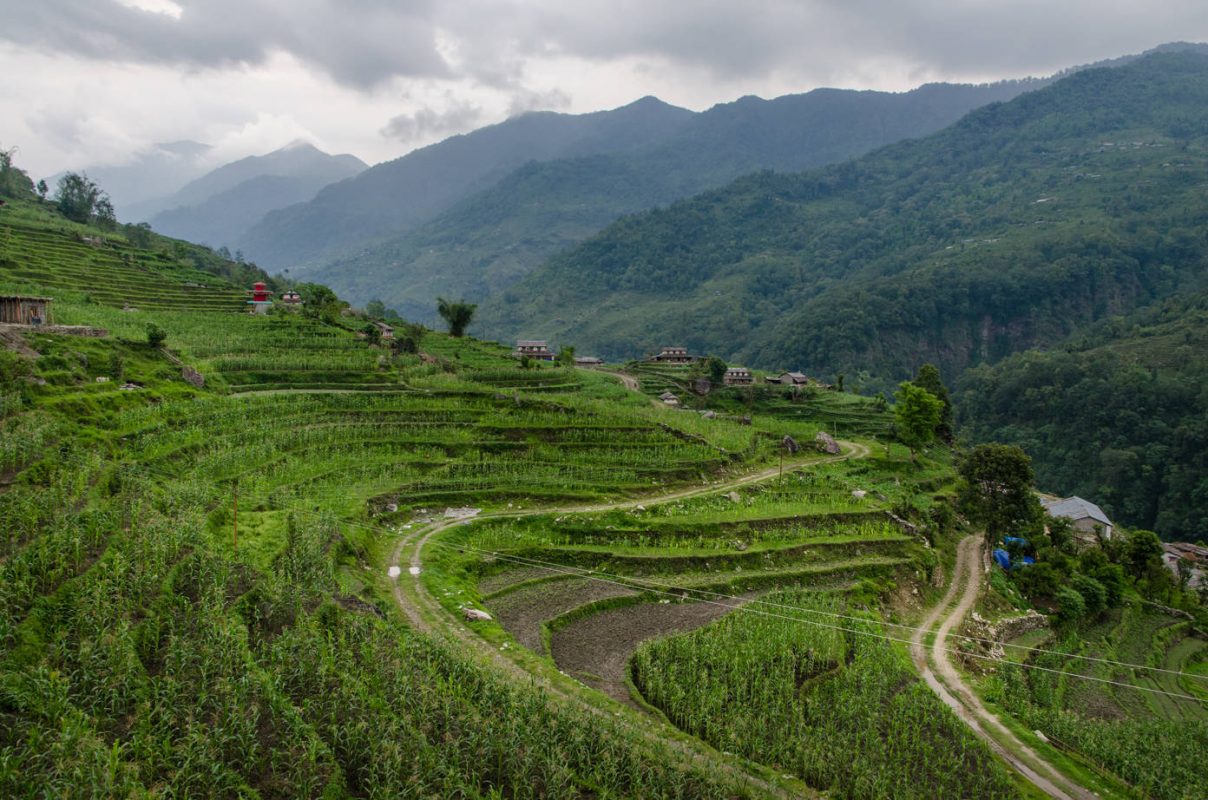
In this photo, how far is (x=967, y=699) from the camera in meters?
21.1

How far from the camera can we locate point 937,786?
15.9 metres

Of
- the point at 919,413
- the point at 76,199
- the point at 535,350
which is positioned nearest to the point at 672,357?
the point at 535,350

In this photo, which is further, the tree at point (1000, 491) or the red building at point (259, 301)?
the red building at point (259, 301)

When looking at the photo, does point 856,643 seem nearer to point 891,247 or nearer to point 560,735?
point 560,735

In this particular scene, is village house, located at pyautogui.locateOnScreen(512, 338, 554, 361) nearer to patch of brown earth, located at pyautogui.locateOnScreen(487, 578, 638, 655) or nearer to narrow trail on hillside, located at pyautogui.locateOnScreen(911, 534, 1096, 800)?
narrow trail on hillside, located at pyautogui.locateOnScreen(911, 534, 1096, 800)

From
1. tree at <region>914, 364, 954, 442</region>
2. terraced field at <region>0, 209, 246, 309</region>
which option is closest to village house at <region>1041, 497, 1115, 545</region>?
tree at <region>914, 364, 954, 442</region>

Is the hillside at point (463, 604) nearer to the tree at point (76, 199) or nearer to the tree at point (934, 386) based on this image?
the tree at point (934, 386)

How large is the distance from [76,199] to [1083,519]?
129 metres

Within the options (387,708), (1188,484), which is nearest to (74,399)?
(387,708)

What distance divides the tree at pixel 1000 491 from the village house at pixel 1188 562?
1127 cm

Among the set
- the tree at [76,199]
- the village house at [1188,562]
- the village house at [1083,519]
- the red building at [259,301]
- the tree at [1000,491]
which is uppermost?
the tree at [76,199]

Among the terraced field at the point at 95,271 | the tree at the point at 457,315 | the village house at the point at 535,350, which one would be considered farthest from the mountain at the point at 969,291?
the terraced field at the point at 95,271

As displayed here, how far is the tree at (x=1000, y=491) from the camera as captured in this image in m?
35.2

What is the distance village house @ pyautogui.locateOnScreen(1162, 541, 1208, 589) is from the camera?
4038 centimetres
